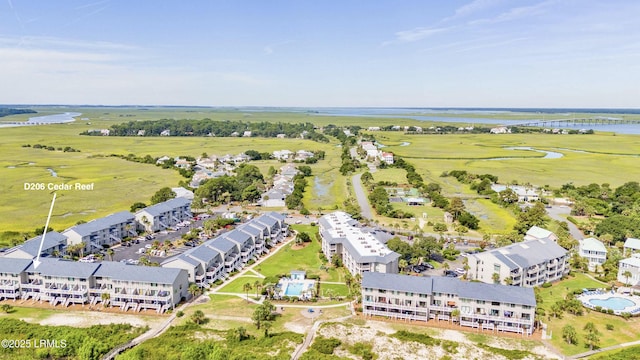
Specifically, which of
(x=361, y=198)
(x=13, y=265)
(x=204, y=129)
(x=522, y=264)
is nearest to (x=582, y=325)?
(x=522, y=264)

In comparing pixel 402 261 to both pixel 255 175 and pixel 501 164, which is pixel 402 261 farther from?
pixel 501 164

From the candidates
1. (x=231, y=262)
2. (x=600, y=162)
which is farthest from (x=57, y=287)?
(x=600, y=162)

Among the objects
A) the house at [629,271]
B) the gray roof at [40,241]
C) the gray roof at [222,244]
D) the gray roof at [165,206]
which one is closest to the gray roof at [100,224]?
the gray roof at [40,241]

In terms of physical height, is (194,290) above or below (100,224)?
below

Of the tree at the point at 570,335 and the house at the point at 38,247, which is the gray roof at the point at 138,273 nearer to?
the house at the point at 38,247

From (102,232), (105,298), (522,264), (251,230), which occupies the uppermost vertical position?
(251,230)

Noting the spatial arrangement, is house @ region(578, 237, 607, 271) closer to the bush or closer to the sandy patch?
the bush

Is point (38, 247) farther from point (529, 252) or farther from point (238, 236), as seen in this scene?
point (529, 252)
